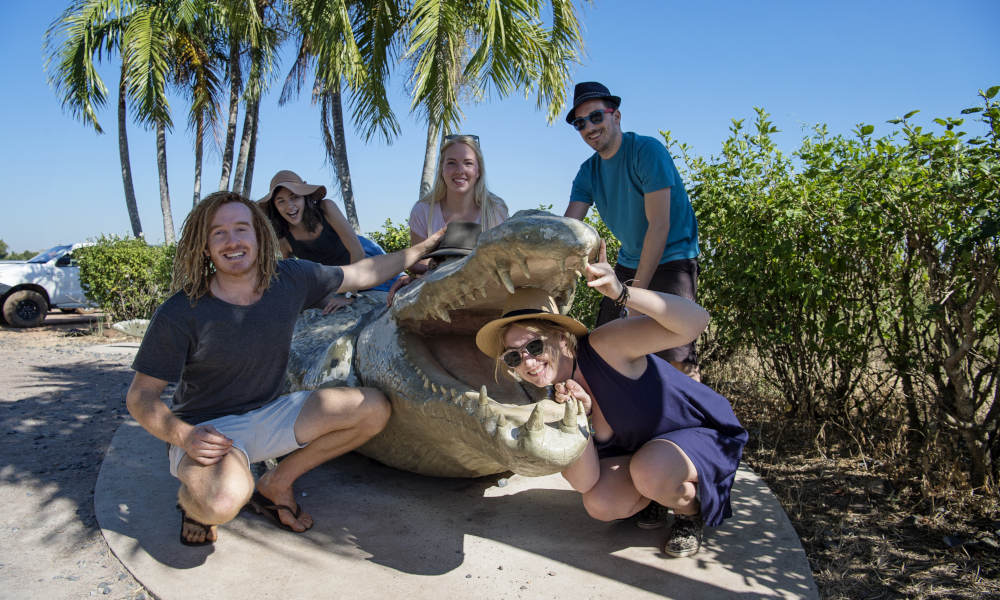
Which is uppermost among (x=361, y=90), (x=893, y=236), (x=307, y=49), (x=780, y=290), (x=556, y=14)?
(x=307, y=49)

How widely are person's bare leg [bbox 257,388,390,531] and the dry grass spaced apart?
1.91 metres

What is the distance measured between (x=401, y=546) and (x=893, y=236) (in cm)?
288

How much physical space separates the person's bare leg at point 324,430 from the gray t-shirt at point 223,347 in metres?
0.24

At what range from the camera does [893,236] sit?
10.3 ft

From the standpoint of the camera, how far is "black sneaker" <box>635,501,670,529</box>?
8.55 ft

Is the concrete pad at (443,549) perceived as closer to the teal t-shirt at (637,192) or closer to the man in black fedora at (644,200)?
the man in black fedora at (644,200)

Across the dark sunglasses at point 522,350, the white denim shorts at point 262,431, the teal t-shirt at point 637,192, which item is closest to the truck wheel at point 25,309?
the white denim shorts at point 262,431

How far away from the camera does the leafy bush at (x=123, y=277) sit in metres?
10.1

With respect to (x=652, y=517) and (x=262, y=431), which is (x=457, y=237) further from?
(x=652, y=517)

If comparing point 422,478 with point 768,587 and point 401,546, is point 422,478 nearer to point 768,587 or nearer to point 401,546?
point 401,546

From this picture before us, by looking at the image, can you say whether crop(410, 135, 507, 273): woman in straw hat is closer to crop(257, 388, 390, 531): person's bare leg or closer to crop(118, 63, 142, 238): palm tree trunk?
crop(257, 388, 390, 531): person's bare leg

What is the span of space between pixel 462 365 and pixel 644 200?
140cm

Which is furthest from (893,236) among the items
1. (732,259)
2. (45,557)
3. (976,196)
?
(45,557)

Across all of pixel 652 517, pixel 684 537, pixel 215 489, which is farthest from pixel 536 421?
pixel 215 489
